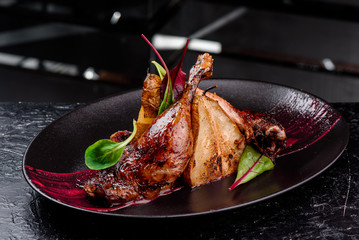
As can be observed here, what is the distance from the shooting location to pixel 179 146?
1252mm

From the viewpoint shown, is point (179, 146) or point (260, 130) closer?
point (179, 146)

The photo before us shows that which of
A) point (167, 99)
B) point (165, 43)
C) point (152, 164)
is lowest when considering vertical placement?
point (165, 43)

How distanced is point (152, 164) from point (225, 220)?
24 centimetres

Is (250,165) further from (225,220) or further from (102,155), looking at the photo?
(102,155)

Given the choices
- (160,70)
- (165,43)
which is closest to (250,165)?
(160,70)

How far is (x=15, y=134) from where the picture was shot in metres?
1.70

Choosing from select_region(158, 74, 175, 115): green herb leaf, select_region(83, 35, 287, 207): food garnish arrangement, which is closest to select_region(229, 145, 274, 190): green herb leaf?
select_region(83, 35, 287, 207): food garnish arrangement

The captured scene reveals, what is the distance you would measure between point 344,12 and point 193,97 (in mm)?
2638

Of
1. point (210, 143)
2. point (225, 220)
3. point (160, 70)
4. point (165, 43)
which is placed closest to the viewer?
point (225, 220)

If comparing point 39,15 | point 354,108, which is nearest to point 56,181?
point 354,108

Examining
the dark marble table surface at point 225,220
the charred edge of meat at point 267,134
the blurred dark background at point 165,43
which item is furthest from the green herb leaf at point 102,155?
the blurred dark background at point 165,43

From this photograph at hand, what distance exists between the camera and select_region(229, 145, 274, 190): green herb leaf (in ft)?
4.35

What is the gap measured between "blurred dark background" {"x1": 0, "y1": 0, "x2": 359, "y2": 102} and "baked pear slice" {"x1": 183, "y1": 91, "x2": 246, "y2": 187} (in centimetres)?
210

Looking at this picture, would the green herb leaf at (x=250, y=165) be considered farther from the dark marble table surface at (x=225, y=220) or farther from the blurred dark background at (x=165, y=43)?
the blurred dark background at (x=165, y=43)
